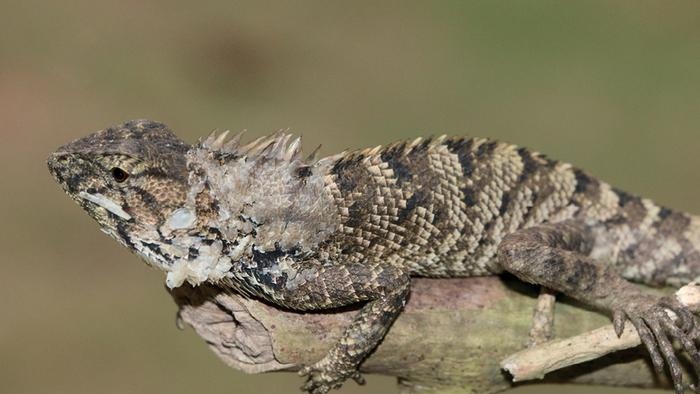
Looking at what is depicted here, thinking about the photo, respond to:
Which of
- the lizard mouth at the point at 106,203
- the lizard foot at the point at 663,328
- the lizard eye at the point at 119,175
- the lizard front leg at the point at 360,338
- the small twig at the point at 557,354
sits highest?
the lizard eye at the point at 119,175

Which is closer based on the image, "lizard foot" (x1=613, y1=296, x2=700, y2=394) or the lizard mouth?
the lizard mouth

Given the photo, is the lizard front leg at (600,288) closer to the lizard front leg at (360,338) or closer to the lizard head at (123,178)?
the lizard front leg at (360,338)

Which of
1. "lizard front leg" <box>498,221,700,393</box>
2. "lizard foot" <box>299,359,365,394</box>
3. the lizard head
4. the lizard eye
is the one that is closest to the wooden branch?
"lizard foot" <box>299,359,365,394</box>

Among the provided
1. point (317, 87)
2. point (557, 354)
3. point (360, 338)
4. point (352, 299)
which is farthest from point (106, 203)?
point (317, 87)

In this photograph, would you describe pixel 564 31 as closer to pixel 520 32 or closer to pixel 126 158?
pixel 520 32

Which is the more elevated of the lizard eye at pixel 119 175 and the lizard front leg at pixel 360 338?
the lizard eye at pixel 119 175

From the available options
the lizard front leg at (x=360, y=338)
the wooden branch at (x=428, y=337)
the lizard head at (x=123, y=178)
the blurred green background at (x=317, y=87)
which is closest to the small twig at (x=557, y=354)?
the wooden branch at (x=428, y=337)

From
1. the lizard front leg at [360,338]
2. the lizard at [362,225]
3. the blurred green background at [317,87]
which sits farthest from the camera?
the blurred green background at [317,87]

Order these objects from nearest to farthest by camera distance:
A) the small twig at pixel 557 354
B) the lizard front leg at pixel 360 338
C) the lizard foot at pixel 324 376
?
1. the small twig at pixel 557 354
2. the lizard front leg at pixel 360 338
3. the lizard foot at pixel 324 376

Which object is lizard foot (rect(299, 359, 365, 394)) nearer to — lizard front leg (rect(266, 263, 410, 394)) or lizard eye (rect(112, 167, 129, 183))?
lizard front leg (rect(266, 263, 410, 394))
